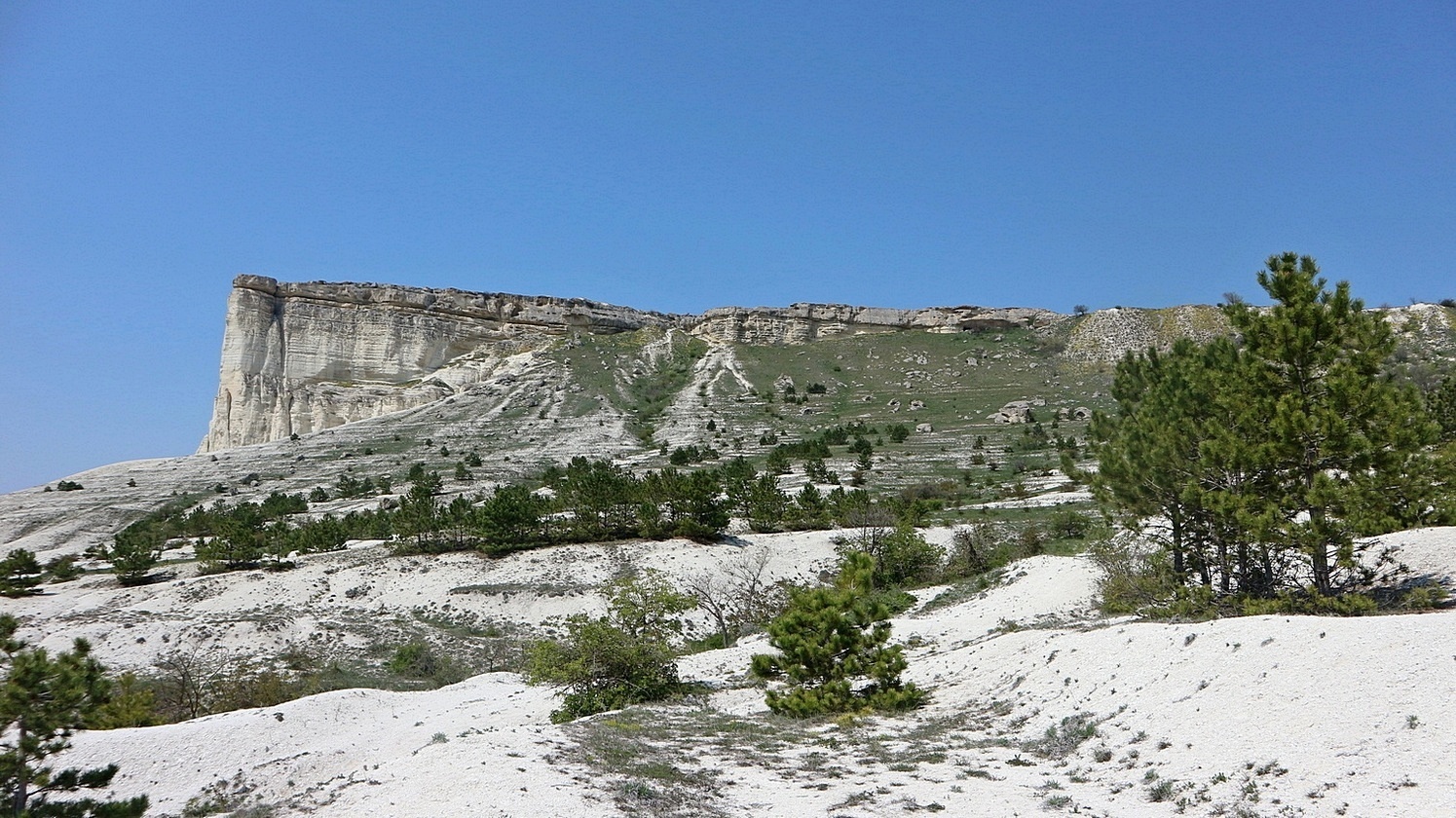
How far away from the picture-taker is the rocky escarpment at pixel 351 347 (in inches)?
3634

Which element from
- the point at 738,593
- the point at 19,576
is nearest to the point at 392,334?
the point at 19,576

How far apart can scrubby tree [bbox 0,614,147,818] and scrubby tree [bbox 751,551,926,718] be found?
1038 centimetres

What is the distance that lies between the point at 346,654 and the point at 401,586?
340 inches

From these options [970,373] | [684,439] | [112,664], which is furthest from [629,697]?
[970,373]

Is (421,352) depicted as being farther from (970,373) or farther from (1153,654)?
(1153,654)

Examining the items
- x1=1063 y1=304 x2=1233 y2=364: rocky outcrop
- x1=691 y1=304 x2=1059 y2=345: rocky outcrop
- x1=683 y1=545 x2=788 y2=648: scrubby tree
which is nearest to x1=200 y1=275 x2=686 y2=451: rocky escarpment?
x1=691 y1=304 x2=1059 y2=345: rocky outcrop

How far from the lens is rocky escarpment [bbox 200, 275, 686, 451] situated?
92.3 meters

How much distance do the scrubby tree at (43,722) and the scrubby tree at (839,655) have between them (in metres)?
10.4

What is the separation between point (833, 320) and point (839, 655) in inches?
3595

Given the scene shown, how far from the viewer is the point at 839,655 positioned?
16234 mm

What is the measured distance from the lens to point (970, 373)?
8825cm

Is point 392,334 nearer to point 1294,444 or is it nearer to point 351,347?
point 351,347

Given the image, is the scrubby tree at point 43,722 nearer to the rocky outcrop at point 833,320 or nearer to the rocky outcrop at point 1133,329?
the rocky outcrop at point 1133,329

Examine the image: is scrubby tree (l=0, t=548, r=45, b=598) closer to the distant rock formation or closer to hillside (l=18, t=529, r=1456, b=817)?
hillside (l=18, t=529, r=1456, b=817)
